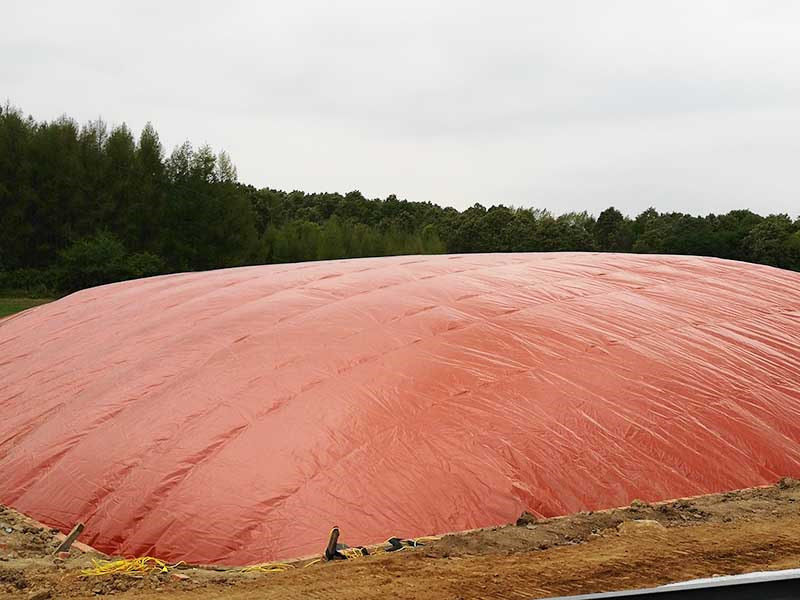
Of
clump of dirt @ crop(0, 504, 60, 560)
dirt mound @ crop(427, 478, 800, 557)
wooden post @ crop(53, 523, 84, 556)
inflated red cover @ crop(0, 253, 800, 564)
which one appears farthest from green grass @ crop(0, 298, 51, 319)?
dirt mound @ crop(427, 478, 800, 557)

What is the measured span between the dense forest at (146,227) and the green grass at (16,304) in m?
1.71

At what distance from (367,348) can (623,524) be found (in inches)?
149

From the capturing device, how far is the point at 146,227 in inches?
1889

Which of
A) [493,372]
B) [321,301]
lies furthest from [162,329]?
[493,372]

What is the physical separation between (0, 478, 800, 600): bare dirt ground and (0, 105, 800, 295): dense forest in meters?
37.2

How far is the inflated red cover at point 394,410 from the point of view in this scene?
761 centimetres

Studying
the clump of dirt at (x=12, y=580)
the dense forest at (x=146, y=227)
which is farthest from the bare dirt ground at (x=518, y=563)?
the dense forest at (x=146, y=227)

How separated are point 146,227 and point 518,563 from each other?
45.0 metres

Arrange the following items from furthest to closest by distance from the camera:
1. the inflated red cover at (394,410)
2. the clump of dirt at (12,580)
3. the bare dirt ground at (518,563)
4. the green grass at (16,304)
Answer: the green grass at (16,304), the inflated red cover at (394,410), the clump of dirt at (12,580), the bare dirt ground at (518,563)

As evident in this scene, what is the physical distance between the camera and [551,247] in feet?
204

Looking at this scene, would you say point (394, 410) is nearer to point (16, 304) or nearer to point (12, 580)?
point (12, 580)

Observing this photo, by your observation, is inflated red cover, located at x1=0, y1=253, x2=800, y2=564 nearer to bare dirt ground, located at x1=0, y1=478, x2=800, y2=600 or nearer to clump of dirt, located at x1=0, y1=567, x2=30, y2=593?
bare dirt ground, located at x1=0, y1=478, x2=800, y2=600

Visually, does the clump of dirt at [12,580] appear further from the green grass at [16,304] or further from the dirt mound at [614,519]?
the green grass at [16,304]

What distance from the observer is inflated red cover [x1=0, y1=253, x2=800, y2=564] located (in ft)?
25.0
